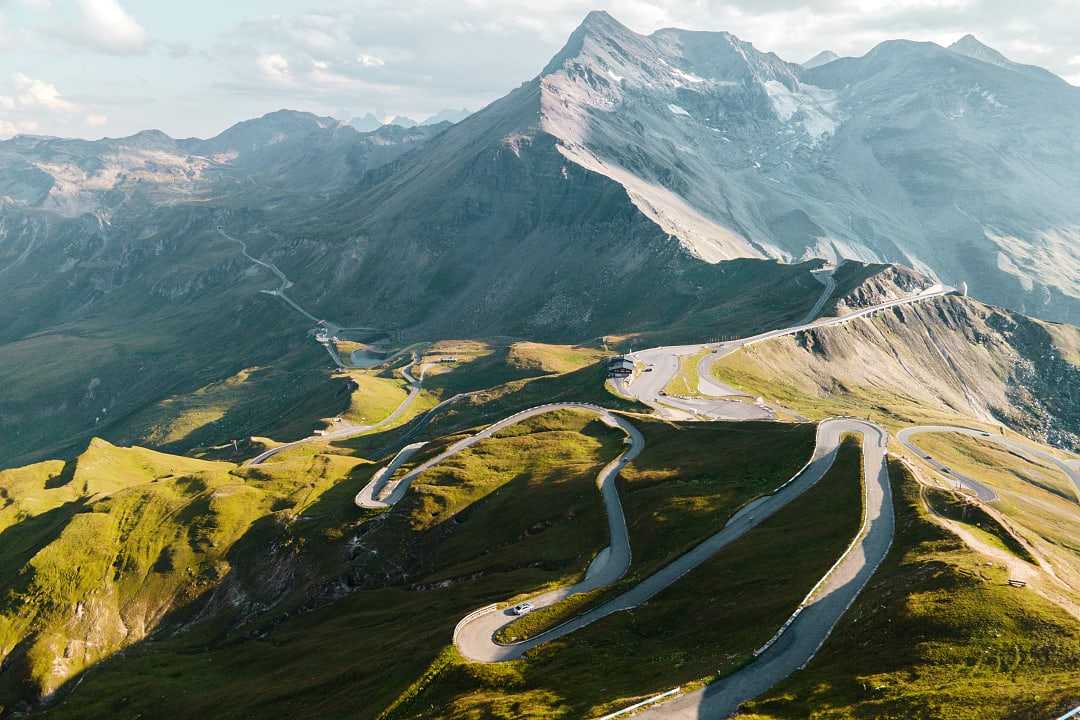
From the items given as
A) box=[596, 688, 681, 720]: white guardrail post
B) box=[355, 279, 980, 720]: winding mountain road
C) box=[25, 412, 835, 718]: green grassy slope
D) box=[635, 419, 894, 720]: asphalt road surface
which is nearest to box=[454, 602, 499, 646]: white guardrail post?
box=[355, 279, 980, 720]: winding mountain road

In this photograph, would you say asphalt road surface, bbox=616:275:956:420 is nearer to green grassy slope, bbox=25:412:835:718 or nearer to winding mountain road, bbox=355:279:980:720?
green grassy slope, bbox=25:412:835:718

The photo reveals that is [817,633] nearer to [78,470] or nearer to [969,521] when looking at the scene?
[969,521]

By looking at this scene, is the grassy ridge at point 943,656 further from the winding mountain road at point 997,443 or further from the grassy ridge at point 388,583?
the winding mountain road at point 997,443

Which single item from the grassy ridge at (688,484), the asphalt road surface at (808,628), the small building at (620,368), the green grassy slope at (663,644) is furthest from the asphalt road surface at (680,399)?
the green grassy slope at (663,644)

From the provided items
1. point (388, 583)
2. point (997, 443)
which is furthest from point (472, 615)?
point (997, 443)

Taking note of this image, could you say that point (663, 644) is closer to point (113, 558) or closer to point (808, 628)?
point (808, 628)
